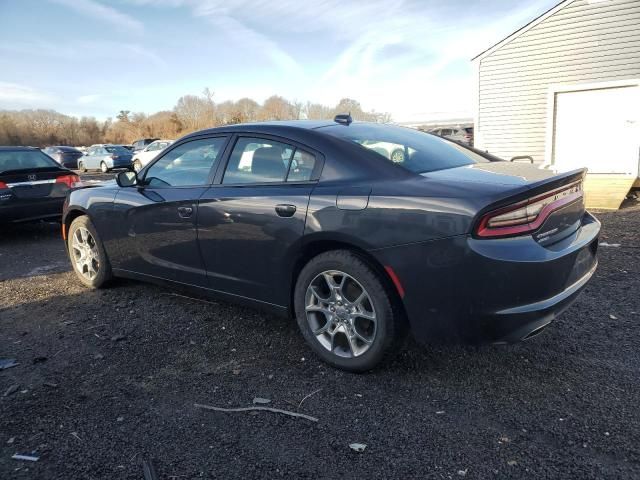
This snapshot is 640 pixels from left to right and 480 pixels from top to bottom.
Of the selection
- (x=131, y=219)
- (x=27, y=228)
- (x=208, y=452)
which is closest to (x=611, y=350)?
(x=208, y=452)

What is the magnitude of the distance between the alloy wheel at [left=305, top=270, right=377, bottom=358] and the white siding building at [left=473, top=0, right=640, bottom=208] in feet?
26.9

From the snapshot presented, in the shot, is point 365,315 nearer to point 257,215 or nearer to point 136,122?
point 257,215

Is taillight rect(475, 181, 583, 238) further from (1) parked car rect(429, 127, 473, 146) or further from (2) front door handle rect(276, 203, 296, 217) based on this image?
(1) parked car rect(429, 127, 473, 146)

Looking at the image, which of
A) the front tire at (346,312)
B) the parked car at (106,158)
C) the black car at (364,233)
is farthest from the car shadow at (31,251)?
the parked car at (106,158)

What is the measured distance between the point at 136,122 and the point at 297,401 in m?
68.1

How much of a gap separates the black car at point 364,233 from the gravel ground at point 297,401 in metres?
0.34

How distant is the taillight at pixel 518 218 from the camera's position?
7.68 feet

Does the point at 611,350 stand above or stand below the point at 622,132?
below

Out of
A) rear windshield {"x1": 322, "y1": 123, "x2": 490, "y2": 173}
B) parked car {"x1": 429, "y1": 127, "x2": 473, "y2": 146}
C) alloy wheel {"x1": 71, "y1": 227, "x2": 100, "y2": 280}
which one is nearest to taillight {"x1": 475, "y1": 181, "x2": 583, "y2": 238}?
rear windshield {"x1": 322, "y1": 123, "x2": 490, "y2": 173}

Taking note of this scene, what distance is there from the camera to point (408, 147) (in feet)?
10.8

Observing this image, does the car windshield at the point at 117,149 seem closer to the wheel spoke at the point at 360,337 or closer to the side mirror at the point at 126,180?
the side mirror at the point at 126,180

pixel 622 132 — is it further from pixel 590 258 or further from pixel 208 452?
pixel 208 452

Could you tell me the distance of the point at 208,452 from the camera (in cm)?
223

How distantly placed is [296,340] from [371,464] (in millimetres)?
1409
